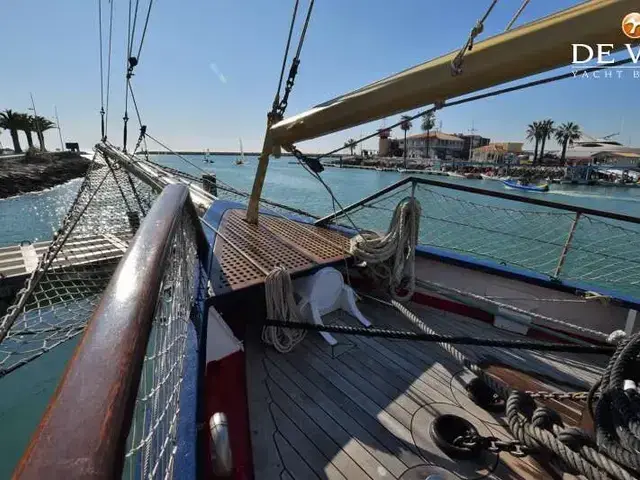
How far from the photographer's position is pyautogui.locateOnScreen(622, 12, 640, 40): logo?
1.40 m

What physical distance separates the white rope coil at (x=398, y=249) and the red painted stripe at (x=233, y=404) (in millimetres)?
1483

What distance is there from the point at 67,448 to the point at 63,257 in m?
6.72

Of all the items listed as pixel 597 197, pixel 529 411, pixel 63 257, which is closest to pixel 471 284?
pixel 529 411

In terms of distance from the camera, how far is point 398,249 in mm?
3297

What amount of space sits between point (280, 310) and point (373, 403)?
3.10ft

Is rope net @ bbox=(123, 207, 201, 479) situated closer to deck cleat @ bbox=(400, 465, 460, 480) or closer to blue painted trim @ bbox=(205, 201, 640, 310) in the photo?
deck cleat @ bbox=(400, 465, 460, 480)

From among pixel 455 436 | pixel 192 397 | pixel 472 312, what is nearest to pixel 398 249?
pixel 472 312

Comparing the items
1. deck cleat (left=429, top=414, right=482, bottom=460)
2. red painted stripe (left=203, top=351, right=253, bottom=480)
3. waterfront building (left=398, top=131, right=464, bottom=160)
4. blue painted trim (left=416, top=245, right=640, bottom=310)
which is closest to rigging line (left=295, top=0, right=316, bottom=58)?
blue painted trim (left=416, top=245, right=640, bottom=310)

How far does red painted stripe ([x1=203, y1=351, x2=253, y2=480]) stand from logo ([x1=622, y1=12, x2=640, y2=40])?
2664mm

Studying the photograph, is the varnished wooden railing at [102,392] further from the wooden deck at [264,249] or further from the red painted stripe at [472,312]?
the red painted stripe at [472,312]

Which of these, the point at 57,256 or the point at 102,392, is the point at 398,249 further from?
the point at 57,256

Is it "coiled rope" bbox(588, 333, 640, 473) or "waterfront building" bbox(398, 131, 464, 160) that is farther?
"waterfront building" bbox(398, 131, 464, 160)

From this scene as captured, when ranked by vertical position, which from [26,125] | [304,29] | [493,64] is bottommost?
[493,64]

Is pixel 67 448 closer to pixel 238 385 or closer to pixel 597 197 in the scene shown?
pixel 238 385
